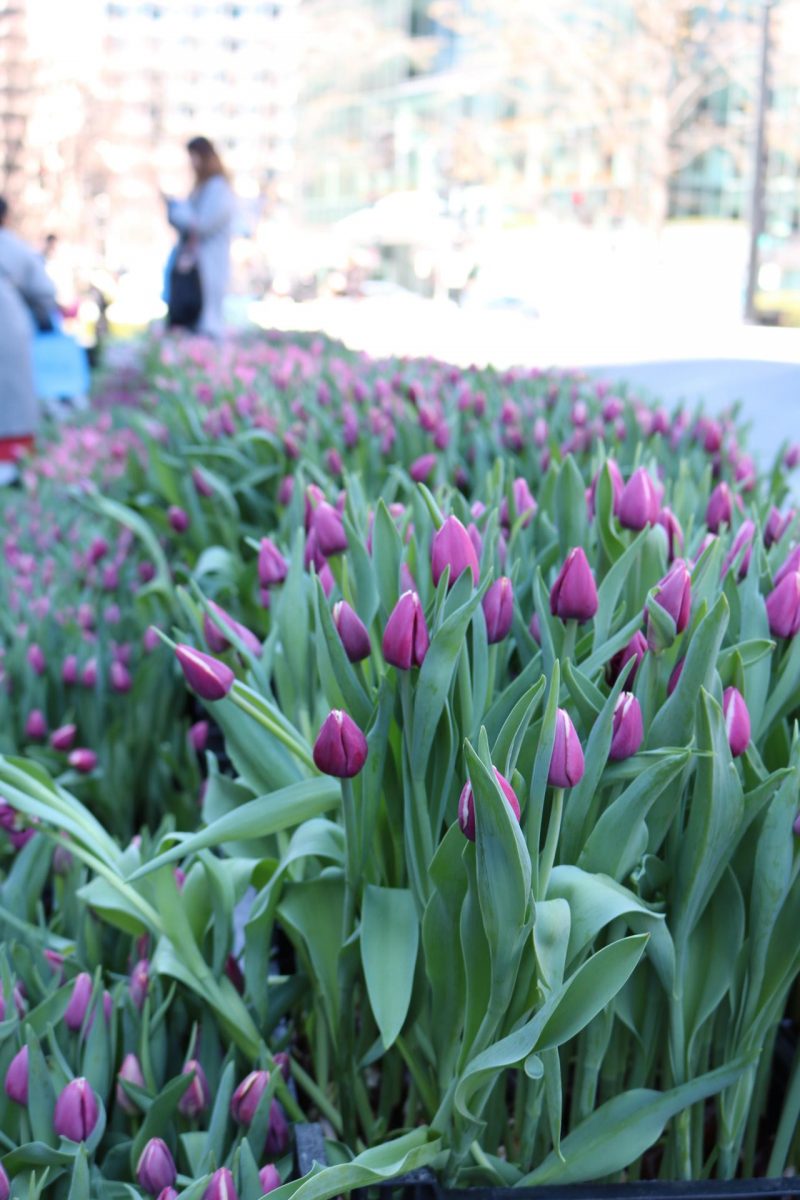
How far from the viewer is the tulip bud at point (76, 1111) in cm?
118

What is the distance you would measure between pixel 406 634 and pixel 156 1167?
0.48 metres

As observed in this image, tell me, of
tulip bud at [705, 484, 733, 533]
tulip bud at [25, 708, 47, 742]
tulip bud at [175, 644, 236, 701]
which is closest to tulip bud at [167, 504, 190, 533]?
tulip bud at [25, 708, 47, 742]

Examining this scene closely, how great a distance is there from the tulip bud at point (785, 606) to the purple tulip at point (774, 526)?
0.42 metres

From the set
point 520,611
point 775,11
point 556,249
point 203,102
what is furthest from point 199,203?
point 203,102

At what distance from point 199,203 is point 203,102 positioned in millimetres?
114486

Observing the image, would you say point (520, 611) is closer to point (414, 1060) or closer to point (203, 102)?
point (414, 1060)

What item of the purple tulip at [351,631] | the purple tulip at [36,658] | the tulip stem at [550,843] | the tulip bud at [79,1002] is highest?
the purple tulip at [351,631]

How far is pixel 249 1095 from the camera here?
1.20m

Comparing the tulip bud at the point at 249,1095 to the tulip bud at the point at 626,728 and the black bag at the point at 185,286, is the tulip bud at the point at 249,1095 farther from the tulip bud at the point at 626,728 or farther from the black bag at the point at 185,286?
the black bag at the point at 185,286

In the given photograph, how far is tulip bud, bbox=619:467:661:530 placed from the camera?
146 centimetres

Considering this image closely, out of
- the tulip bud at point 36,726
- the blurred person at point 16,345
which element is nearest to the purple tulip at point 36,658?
the tulip bud at point 36,726

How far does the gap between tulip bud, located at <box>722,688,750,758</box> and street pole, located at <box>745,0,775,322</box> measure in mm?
26074

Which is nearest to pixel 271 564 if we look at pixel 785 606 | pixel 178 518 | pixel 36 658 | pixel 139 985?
pixel 139 985

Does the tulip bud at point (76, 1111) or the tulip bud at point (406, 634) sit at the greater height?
the tulip bud at point (406, 634)
